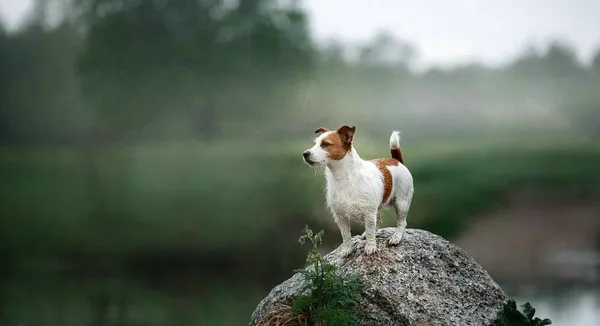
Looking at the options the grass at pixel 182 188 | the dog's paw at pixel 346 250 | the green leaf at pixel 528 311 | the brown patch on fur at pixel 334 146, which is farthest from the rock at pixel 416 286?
the grass at pixel 182 188

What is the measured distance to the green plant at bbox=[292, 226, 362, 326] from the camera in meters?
3.15

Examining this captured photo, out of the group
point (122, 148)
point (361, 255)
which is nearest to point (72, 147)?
point (122, 148)

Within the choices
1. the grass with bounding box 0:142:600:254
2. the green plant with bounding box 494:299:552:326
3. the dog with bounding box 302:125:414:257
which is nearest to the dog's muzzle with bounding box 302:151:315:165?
the dog with bounding box 302:125:414:257

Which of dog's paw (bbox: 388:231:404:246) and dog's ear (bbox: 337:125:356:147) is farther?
dog's paw (bbox: 388:231:404:246)

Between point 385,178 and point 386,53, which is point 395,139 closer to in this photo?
point 385,178

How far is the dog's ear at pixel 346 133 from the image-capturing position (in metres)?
3.16

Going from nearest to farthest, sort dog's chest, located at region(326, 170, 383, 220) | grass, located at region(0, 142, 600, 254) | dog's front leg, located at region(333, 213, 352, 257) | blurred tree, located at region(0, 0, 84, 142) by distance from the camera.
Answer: dog's chest, located at region(326, 170, 383, 220)
dog's front leg, located at region(333, 213, 352, 257)
grass, located at region(0, 142, 600, 254)
blurred tree, located at region(0, 0, 84, 142)

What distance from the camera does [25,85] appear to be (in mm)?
5473

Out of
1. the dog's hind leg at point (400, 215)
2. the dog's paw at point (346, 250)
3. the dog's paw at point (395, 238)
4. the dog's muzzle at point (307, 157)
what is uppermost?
the dog's muzzle at point (307, 157)

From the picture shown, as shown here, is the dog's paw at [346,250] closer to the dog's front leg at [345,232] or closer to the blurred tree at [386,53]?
the dog's front leg at [345,232]

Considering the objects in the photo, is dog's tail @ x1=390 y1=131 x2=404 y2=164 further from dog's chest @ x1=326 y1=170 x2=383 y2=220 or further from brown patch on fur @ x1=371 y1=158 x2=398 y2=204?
dog's chest @ x1=326 y1=170 x2=383 y2=220

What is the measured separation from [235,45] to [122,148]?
102 centimetres

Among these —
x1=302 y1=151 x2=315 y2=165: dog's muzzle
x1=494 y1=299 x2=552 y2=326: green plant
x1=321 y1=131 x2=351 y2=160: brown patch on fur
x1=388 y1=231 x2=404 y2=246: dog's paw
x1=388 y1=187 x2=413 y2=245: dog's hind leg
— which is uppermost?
x1=321 y1=131 x2=351 y2=160: brown patch on fur

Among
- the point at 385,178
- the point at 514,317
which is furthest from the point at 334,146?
the point at 514,317
